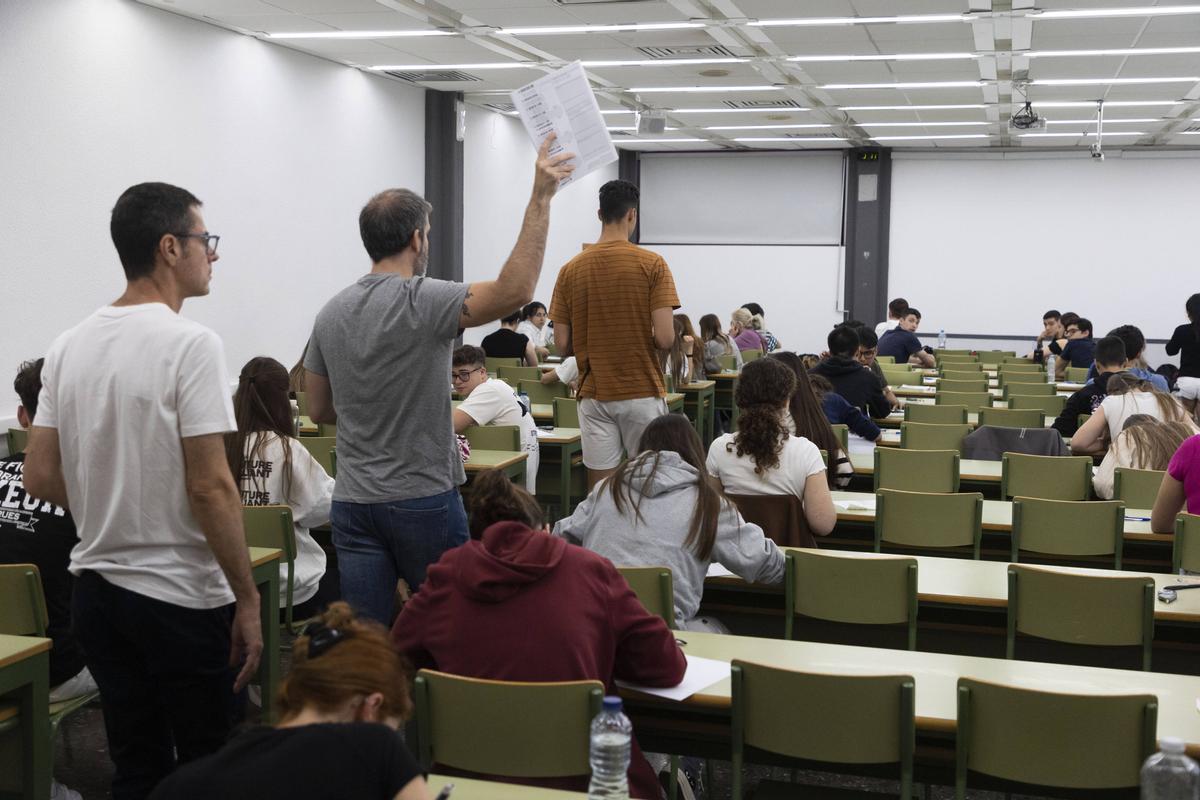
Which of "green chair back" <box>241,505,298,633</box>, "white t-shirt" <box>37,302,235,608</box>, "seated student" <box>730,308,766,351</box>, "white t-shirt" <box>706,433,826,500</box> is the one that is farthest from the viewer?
"seated student" <box>730,308,766,351</box>

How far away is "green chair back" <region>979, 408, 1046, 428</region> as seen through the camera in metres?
7.36

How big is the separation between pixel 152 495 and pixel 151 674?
0.37 meters

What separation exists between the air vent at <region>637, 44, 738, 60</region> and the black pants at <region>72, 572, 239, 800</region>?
8111mm

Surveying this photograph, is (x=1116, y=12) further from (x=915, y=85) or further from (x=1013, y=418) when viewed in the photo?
(x=915, y=85)

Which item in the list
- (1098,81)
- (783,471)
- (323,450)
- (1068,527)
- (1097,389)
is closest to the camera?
(783,471)

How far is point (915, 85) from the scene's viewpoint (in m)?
11.4

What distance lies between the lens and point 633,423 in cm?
508

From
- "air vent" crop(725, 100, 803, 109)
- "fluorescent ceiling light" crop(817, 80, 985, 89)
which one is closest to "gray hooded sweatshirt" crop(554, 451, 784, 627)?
"fluorescent ceiling light" crop(817, 80, 985, 89)

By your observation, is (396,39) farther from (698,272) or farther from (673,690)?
(698,272)

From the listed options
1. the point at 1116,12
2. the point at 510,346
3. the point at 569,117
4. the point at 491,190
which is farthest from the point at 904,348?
the point at 569,117

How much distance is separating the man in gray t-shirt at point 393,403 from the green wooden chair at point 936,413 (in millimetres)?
5301

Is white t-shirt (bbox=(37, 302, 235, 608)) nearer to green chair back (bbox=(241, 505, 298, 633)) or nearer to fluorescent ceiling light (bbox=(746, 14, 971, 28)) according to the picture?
green chair back (bbox=(241, 505, 298, 633))

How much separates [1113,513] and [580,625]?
9.48 feet

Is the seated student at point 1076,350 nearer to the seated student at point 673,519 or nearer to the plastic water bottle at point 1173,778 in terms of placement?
the seated student at point 673,519
